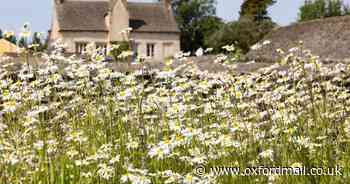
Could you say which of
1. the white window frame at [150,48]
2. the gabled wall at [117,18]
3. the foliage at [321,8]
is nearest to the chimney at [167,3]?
the white window frame at [150,48]

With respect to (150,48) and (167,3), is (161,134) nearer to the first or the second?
(150,48)

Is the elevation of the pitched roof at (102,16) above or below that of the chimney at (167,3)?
below

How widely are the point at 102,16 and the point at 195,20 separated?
15.5m

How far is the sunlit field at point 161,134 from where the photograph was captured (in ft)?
11.2

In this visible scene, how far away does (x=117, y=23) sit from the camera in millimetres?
46719

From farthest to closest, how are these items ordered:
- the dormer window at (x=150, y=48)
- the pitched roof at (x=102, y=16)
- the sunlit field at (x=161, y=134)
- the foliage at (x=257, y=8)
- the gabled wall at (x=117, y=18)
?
the foliage at (x=257, y=8)
the dormer window at (x=150, y=48)
the gabled wall at (x=117, y=18)
the pitched roof at (x=102, y=16)
the sunlit field at (x=161, y=134)

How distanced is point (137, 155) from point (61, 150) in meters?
0.46

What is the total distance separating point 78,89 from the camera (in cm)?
454

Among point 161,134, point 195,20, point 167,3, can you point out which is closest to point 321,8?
point 195,20

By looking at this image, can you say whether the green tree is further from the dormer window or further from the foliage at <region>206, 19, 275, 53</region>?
the foliage at <region>206, 19, 275, 53</region>

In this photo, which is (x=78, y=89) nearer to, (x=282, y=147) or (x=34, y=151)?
(x=34, y=151)

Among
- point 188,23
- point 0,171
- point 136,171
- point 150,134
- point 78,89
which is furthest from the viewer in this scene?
point 188,23

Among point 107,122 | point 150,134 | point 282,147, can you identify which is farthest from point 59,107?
point 282,147

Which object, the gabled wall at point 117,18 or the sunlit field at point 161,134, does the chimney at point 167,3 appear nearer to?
the gabled wall at point 117,18
